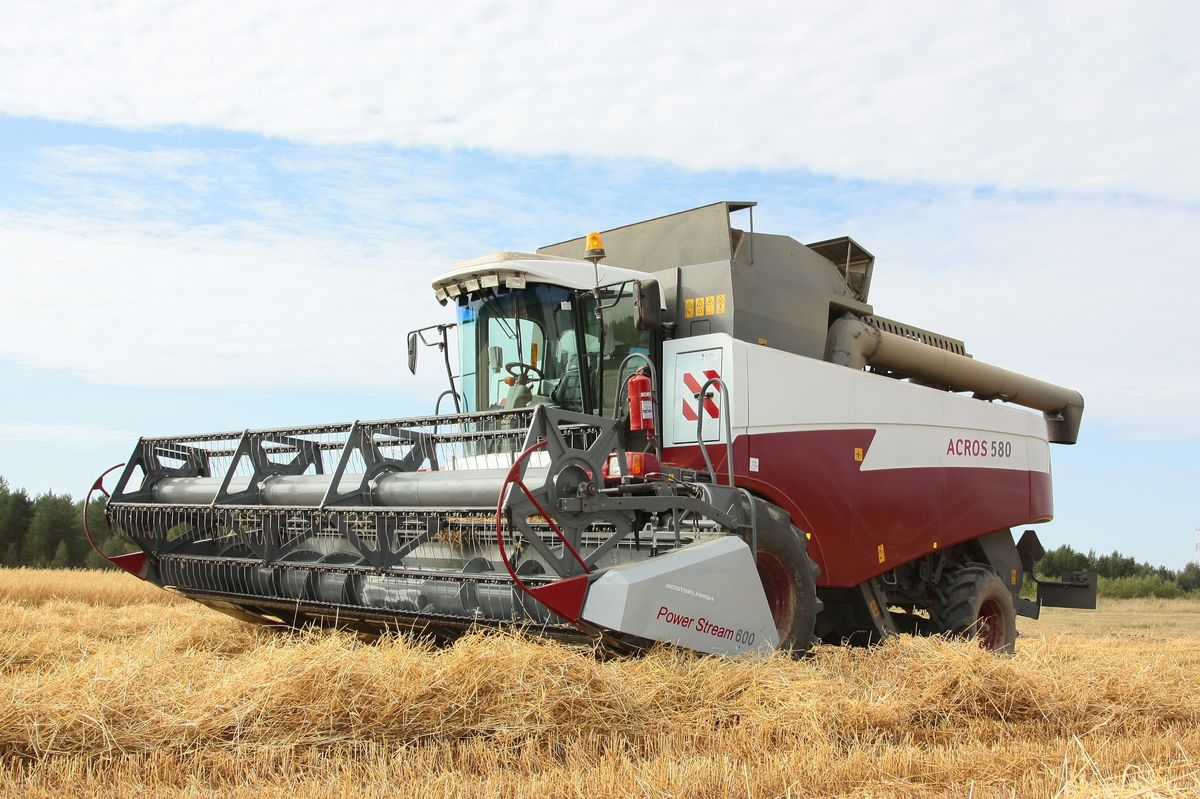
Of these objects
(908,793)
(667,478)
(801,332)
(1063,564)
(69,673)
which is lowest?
(1063,564)

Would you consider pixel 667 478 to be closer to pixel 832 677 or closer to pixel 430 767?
pixel 832 677

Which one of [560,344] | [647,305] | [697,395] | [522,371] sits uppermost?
[647,305]

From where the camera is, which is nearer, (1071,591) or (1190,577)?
(1071,591)

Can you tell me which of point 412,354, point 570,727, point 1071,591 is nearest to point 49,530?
point 412,354

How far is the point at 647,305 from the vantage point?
20.0ft

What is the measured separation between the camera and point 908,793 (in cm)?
326

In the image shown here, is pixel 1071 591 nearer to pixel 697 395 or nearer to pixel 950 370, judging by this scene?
pixel 950 370

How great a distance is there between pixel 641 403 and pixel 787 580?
1.22 metres

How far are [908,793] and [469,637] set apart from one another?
5.83 ft

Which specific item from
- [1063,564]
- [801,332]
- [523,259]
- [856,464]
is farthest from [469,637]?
[1063,564]

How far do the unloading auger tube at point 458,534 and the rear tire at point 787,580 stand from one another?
309mm

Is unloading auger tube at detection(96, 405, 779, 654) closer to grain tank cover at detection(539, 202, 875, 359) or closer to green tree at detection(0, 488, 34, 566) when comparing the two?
grain tank cover at detection(539, 202, 875, 359)

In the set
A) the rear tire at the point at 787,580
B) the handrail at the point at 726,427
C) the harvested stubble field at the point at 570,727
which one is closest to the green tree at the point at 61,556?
the harvested stubble field at the point at 570,727

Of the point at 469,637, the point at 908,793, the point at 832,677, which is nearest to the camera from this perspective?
the point at 908,793
